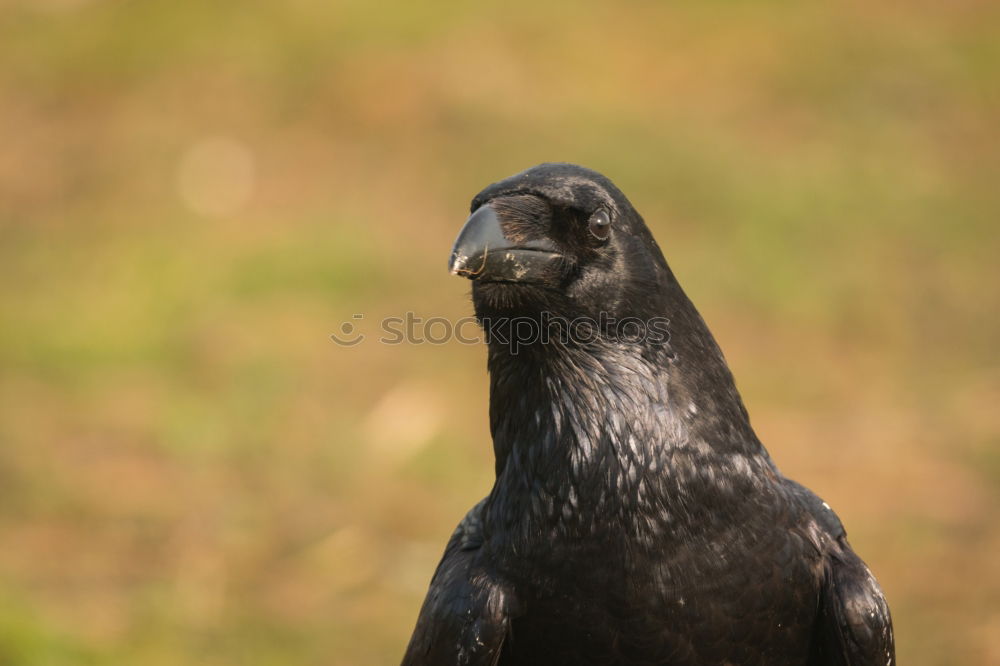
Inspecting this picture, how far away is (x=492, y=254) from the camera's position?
11.1ft

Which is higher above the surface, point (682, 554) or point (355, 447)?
point (355, 447)

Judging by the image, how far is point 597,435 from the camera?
3516mm

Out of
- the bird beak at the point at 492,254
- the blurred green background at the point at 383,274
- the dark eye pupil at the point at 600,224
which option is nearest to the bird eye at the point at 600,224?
the dark eye pupil at the point at 600,224

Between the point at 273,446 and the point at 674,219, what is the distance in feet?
13.2

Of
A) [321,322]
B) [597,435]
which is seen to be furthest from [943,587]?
[321,322]

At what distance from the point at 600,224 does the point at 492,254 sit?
12.3 inches

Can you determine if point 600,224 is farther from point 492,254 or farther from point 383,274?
point 383,274

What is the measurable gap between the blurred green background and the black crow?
2715 millimetres

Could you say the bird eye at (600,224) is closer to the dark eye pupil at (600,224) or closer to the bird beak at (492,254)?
the dark eye pupil at (600,224)

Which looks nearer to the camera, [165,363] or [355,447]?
[355,447]

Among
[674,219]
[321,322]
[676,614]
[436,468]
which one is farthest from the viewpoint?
[674,219]

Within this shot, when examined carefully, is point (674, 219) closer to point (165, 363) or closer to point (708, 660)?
point (165, 363)

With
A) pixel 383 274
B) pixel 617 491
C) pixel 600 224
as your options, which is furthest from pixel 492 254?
pixel 383 274

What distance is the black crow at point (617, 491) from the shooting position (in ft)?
11.2
